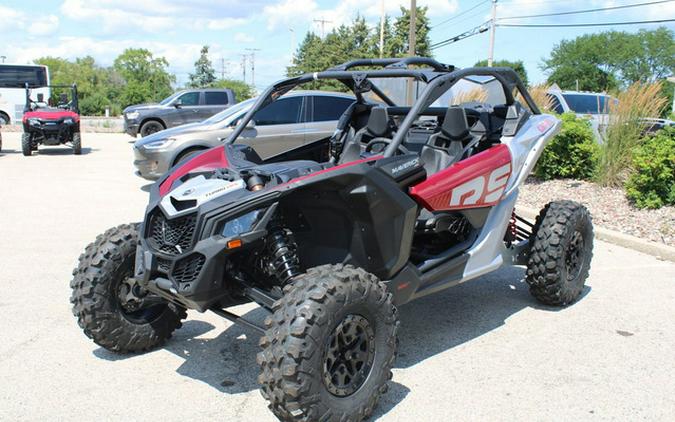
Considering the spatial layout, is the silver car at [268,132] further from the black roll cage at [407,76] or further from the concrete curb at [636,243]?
the black roll cage at [407,76]

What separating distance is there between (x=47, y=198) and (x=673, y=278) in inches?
337

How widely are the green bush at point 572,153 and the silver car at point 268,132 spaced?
135 inches

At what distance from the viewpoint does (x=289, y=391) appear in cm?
287

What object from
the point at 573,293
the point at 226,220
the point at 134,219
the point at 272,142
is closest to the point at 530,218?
the point at 573,293

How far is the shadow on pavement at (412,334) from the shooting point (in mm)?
3832

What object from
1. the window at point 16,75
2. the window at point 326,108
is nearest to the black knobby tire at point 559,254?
the window at point 326,108

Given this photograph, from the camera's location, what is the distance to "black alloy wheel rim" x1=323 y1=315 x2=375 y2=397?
3.11 m

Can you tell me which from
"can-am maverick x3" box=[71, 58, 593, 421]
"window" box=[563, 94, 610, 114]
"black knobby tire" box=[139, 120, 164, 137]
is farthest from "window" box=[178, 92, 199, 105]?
"can-am maverick x3" box=[71, 58, 593, 421]

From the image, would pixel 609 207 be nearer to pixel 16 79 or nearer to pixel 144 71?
pixel 16 79

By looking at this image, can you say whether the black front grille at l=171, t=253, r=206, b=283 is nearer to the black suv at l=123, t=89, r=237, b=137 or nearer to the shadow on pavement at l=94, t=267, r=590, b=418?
the shadow on pavement at l=94, t=267, r=590, b=418

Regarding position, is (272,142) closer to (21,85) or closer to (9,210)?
(9,210)

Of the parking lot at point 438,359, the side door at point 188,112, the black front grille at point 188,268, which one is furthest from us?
the side door at point 188,112

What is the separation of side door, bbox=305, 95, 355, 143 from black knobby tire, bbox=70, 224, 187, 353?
21.1 feet

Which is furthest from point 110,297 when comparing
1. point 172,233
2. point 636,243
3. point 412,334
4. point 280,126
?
point 280,126
